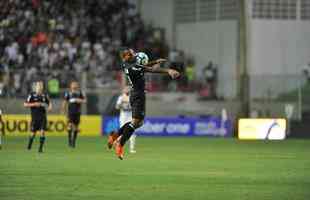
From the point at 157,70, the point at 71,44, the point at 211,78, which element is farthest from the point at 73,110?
the point at 211,78

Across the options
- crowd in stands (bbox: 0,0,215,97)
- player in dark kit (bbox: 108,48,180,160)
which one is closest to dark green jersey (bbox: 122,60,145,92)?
player in dark kit (bbox: 108,48,180,160)

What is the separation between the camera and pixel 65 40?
44.8 metres

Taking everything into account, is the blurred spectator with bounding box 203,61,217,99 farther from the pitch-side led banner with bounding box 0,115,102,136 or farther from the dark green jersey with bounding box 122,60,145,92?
the dark green jersey with bounding box 122,60,145,92

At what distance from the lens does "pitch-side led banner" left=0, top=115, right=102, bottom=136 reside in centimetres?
4116

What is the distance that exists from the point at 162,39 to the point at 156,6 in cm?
217

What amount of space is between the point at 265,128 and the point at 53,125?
9.42 m

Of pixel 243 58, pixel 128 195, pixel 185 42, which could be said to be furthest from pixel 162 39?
pixel 128 195

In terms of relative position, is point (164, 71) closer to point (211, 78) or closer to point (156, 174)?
point (156, 174)

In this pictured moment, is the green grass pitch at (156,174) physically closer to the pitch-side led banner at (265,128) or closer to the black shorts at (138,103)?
the black shorts at (138,103)

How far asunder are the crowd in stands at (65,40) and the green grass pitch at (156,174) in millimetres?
11585

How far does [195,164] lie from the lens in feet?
74.6

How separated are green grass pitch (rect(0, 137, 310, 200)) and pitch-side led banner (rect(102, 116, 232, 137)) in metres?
11.6

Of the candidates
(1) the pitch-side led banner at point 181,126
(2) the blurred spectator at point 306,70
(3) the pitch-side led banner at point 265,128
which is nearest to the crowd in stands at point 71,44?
(1) the pitch-side led banner at point 181,126

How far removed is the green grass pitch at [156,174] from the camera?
15.7m
